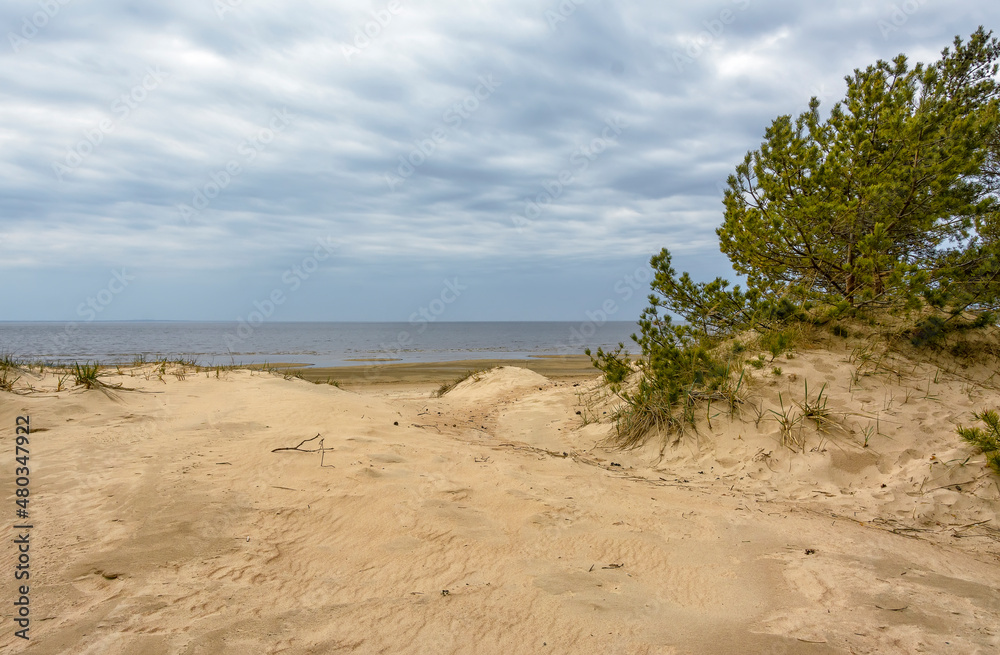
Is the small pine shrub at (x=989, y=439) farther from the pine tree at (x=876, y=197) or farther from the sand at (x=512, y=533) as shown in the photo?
the pine tree at (x=876, y=197)

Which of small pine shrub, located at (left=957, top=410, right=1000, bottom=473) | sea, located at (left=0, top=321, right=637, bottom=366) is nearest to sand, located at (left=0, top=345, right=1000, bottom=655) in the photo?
small pine shrub, located at (left=957, top=410, right=1000, bottom=473)

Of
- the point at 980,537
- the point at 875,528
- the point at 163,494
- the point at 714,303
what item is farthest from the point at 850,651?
the point at 714,303

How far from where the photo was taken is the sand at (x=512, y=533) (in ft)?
7.53

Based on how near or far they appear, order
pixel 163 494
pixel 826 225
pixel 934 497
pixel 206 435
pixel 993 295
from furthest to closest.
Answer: pixel 826 225 < pixel 993 295 < pixel 206 435 < pixel 934 497 < pixel 163 494

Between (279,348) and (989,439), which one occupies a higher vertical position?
(989,439)

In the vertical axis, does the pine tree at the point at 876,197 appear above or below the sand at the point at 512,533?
above

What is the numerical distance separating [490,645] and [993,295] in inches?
273

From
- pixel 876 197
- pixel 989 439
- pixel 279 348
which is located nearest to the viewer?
pixel 989 439

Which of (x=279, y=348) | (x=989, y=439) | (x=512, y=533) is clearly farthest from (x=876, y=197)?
(x=279, y=348)

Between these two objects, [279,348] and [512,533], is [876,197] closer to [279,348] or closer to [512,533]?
[512,533]

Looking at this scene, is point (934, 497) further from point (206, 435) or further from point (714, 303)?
point (206, 435)

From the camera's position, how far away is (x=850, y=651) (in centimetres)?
217

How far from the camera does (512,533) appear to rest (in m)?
3.29

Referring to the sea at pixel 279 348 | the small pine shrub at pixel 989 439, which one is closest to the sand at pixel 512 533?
the small pine shrub at pixel 989 439
